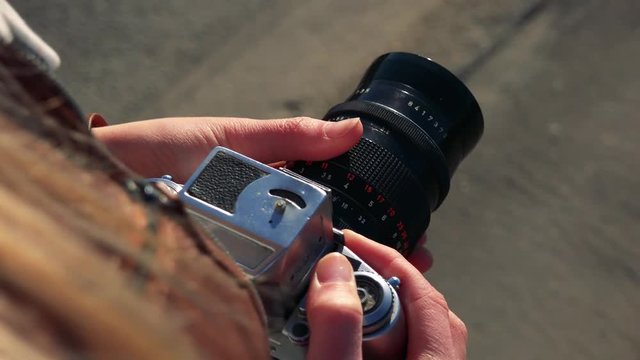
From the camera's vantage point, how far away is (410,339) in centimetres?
60

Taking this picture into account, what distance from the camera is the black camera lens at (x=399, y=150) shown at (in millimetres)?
709

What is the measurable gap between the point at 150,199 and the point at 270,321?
26 cm

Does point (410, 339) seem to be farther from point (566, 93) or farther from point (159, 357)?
point (566, 93)

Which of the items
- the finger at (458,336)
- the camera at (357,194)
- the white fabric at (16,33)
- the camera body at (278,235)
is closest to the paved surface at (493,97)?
the camera at (357,194)

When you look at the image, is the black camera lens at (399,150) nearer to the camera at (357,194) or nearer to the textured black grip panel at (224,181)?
the camera at (357,194)

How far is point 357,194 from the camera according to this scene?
2.31 ft

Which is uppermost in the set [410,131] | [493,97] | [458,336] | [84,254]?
[84,254]

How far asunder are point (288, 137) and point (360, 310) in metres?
0.33

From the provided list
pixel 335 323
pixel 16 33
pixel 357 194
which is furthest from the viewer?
pixel 357 194

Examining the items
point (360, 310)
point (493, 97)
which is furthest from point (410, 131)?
point (493, 97)

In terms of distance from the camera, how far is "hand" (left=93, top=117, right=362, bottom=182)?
0.77 m

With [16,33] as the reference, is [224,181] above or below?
below

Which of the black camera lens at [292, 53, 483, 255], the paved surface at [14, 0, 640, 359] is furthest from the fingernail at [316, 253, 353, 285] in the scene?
the paved surface at [14, 0, 640, 359]

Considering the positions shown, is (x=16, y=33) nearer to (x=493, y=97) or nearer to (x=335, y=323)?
(x=335, y=323)
